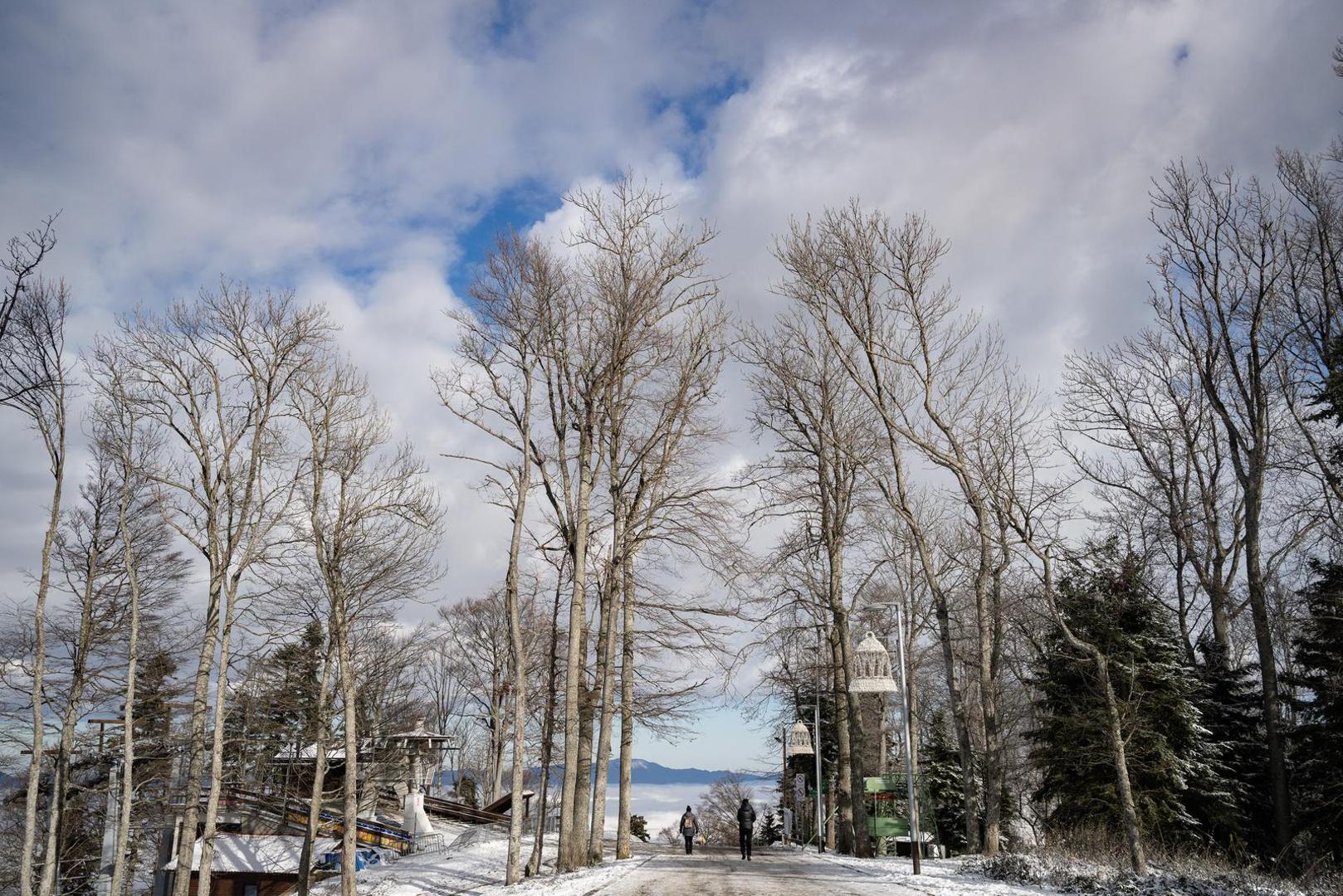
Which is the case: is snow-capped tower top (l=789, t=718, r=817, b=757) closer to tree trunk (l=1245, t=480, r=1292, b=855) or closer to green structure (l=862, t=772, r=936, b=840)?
green structure (l=862, t=772, r=936, b=840)

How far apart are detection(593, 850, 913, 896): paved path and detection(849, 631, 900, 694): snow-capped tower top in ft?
12.9

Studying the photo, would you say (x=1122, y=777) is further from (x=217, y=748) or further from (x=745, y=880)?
(x=217, y=748)

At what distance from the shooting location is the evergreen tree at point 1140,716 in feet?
70.9

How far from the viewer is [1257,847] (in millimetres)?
23781

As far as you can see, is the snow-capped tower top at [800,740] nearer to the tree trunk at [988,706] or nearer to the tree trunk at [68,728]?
the tree trunk at [988,706]

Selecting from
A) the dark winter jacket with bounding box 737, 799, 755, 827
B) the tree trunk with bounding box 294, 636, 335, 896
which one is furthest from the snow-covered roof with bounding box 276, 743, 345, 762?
the dark winter jacket with bounding box 737, 799, 755, 827

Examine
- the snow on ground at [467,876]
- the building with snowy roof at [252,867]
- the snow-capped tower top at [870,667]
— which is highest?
the snow-capped tower top at [870,667]

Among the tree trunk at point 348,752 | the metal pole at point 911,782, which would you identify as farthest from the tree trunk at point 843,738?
the tree trunk at point 348,752

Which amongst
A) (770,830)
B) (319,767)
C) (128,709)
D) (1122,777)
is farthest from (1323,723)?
(770,830)

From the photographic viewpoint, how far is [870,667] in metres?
20.6

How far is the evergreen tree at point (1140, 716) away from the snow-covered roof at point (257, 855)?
27.5 metres

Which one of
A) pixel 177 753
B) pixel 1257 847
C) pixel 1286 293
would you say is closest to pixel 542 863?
pixel 177 753

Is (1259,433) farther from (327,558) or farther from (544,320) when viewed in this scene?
(327,558)

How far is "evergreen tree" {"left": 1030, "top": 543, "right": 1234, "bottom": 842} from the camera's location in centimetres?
2162
